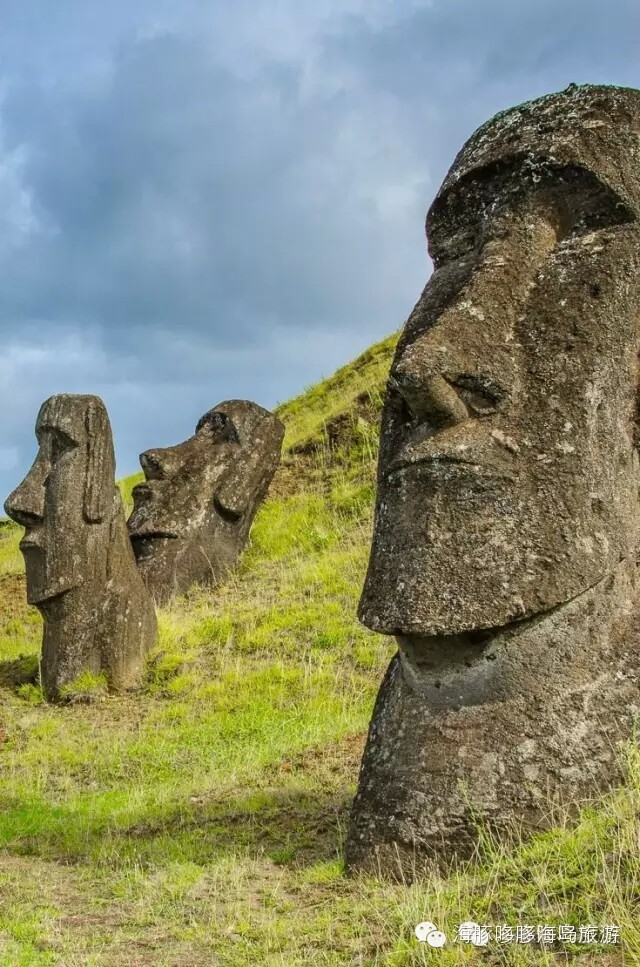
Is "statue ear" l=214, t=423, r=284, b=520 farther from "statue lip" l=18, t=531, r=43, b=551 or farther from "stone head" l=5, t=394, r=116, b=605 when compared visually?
"statue lip" l=18, t=531, r=43, b=551

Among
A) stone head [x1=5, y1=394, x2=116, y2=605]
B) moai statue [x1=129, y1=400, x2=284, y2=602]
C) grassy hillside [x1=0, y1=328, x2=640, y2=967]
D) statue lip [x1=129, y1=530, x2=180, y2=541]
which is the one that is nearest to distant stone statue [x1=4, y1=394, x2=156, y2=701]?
stone head [x1=5, y1=394, x2=116, y2=605]

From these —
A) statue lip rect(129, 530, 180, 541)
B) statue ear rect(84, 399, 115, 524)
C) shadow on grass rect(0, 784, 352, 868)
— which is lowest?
shadow on grass rect(0, 784, 352, 868)

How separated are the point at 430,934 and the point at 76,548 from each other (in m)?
9.01

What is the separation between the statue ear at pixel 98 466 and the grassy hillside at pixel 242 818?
1.93 m

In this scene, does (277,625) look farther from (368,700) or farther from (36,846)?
(36,846)

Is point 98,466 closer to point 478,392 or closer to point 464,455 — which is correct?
point 478,392

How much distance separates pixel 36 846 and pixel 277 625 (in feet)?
23.0

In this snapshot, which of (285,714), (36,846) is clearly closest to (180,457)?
(285,714)

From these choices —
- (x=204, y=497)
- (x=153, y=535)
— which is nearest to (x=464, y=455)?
(x=153, y=535)

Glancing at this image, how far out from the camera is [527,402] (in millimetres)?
5016

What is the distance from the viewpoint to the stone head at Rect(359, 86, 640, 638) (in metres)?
4.79

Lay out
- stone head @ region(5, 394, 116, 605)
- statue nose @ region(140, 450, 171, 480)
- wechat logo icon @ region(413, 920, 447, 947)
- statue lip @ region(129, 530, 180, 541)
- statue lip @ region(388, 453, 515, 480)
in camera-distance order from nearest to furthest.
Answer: wechat logo icon @ region(413, 920, 447, 947)
statue lip @ region(388, 453, 515, 480)
stone head @ region(5, 394, 116, 605)
statue lip @ region(129, 530, 180, 541)
statue nose @ region(140, 450, 171, 480)

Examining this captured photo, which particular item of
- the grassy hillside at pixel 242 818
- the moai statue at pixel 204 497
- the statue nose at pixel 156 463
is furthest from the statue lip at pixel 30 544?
the statue nose at pixel 156 463

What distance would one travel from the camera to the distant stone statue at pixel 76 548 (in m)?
12.2
